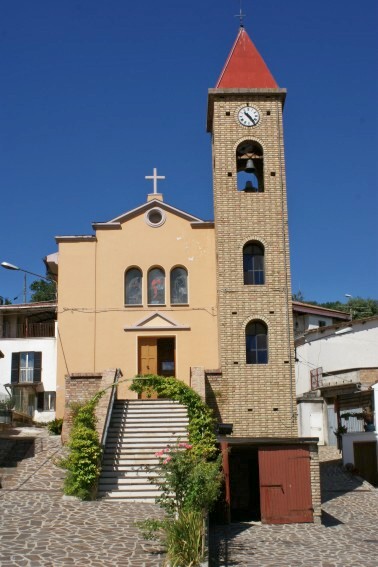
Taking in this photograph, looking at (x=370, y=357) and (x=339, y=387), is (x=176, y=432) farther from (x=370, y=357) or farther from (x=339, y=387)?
(x=370, y=357)

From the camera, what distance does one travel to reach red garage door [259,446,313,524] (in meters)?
16.8

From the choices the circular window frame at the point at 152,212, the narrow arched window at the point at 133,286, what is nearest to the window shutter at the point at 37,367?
the narrow arched window at the point at 133,286

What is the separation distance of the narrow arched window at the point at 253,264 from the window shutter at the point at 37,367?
17.5m

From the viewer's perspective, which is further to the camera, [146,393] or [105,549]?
[146,393]

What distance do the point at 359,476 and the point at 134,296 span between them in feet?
33.8

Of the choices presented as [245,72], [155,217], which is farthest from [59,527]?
[245,72]

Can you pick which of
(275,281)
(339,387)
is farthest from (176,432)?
(339,387)

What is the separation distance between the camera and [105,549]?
12289 millimetres

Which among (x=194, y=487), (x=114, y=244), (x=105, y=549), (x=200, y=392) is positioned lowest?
(x=105, y=549)

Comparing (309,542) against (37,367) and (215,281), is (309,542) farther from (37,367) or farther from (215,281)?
(37,367)

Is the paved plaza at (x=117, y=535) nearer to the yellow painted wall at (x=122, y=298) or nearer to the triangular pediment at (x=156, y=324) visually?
the yellow painted wall at (x=122, y=298)

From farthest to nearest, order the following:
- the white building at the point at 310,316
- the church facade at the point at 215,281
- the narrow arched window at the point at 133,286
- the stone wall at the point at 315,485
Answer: the white building at the point at 310,316 < the narrow arched window at the point at 133,286 < the church facade at the point at 215,281 < the stone wall at the point at 315,485

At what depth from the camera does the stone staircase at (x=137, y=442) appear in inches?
693

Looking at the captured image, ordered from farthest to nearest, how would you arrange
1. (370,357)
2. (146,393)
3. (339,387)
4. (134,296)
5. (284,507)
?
(370,357) < (339,387) < (134,296) < (146,393) < (284,507)
